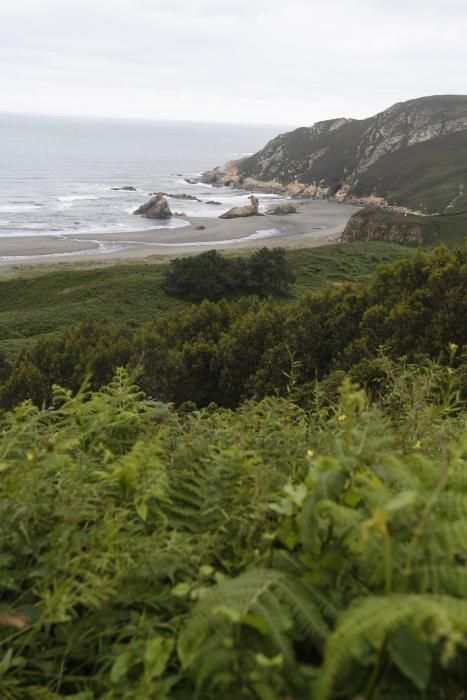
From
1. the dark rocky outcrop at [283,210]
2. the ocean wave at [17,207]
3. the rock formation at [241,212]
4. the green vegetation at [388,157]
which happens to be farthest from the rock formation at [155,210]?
the green vegetation at [388,157]

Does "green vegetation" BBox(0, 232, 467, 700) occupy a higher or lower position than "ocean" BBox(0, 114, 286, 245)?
higher

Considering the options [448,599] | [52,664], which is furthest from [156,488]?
[448,599]

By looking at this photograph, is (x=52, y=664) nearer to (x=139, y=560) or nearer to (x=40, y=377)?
(x=139, y=560)

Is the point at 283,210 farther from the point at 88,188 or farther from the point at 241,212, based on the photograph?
the point at 88,188

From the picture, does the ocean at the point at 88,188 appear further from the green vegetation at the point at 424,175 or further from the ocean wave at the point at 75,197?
the green vegetation at the point at 424,175

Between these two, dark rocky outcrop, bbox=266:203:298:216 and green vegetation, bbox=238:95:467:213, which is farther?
green vegetation, bbox=238:95:467:213

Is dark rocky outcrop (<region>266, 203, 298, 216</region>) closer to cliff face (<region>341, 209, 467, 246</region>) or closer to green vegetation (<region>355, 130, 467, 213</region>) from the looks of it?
green vegetation (<region>355, 130, 467, 213</region>)

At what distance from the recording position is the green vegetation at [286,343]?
516 inches

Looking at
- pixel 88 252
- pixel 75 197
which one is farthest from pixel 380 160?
pixel 88 252

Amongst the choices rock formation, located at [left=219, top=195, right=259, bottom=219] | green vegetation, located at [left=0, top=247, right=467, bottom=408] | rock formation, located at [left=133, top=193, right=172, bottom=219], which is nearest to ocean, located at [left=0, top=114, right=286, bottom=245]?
rock formation, located at [left=133, top=193, right=172, bottom=219]

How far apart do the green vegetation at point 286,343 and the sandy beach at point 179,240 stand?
4092 cm

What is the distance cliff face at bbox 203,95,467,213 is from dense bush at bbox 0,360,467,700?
91578mm

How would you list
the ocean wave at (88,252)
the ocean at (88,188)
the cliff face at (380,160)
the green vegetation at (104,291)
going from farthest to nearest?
the cliff face at (380,160) < the ocean at (88,188) < the ocean wave at (88,252) < the green vegetation at (104,291)

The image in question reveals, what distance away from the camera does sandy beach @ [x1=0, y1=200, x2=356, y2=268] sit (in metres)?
58.2
